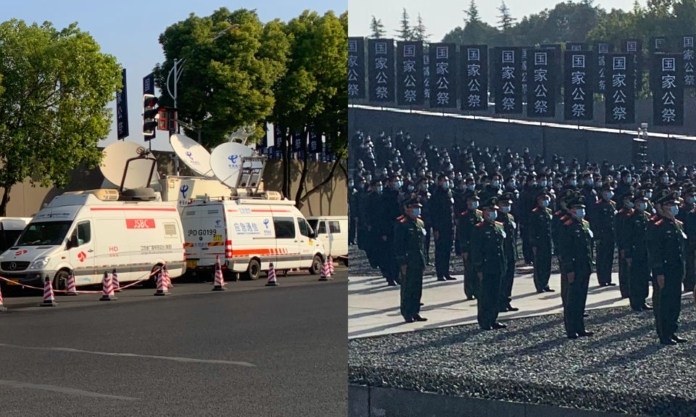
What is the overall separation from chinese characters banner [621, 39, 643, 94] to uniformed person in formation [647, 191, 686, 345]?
0.59 m

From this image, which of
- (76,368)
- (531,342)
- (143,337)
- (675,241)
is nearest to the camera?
(675,241)

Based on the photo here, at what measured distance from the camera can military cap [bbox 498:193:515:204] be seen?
577 centimetres

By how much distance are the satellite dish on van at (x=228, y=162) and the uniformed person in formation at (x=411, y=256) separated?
24.0 m

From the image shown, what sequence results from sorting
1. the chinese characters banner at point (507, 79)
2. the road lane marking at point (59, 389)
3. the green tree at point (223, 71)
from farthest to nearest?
the green tree at point (223, 71), the road lane marking at point (59, 389), the chinese characters banner at point (507, 79)

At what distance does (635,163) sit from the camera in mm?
5352

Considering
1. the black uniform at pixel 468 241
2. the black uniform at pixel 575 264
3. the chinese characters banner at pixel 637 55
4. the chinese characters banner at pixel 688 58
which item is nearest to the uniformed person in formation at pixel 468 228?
the black uniform at pixel 468 241

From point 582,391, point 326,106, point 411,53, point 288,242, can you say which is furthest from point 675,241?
point 326,106

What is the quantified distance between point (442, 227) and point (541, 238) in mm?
585

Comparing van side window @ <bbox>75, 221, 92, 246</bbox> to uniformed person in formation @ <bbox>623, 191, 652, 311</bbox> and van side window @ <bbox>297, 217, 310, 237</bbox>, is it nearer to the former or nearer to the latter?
van side window @ <bbox>297, 217, 310, 237</bbox>

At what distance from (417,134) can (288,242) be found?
24307 millimetres

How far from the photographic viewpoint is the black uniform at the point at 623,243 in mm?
5430

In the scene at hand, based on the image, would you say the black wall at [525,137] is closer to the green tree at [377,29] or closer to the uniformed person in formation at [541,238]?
the uniformed person in formation at [541,238]

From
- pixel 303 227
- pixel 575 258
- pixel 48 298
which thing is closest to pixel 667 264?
pixel 575 258

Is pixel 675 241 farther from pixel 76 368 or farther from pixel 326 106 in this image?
pixel 326 106
